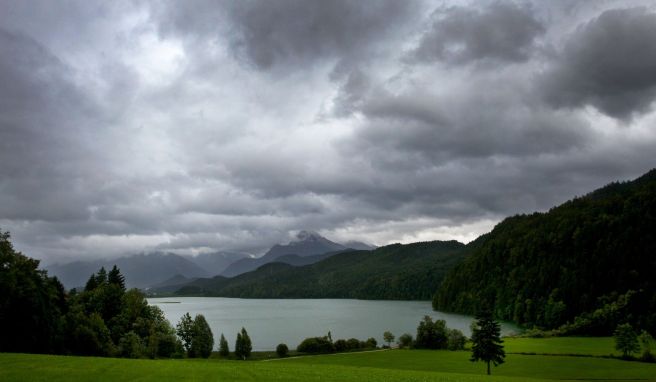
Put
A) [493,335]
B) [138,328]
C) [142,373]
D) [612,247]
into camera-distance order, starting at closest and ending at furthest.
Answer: [142,373] < [493,335] < [138,328] < [612,247]

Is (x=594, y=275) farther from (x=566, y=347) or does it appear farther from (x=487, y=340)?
(x=487, y=340)

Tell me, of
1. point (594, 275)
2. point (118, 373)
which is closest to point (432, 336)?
point (118, 373)

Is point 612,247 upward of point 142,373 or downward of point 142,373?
upward

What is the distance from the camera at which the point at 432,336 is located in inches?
4193

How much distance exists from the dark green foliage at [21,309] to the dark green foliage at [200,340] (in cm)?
4022

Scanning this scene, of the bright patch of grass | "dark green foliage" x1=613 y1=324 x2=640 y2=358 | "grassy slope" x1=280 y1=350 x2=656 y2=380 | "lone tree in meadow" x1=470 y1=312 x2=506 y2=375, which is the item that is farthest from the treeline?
"lone tree in meadow" x1=470 y1=312 x2=506 y2=375

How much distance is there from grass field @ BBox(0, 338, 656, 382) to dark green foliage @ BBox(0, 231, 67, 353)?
21.3 m

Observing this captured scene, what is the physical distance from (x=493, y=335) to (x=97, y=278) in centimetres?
8687

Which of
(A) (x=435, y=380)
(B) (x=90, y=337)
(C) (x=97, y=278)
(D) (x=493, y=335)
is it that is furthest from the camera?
(C) (x=97, y=278)

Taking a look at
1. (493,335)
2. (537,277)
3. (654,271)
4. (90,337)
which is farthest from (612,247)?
(90,337)

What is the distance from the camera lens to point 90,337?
67125 millimetres

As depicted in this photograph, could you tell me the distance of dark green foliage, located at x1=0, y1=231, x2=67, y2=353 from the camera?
53.3 meters

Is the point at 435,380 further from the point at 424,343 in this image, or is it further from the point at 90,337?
the point at 424,343

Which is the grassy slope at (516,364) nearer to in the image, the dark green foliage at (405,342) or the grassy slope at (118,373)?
the dark green foliage at (405,342)
